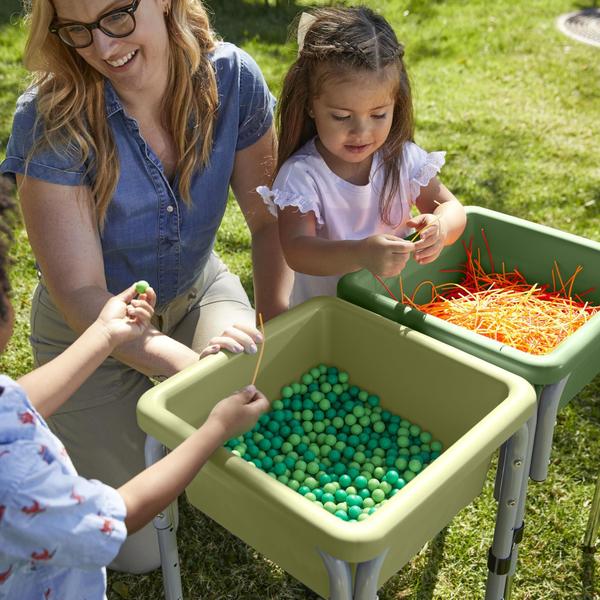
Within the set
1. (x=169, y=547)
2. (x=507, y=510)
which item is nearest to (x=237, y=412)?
(x=169, y=547)

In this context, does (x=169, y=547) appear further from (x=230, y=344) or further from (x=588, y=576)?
(x=588, y=576)

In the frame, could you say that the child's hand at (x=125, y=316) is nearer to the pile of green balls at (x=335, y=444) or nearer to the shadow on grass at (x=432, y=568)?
the pile of green balls at (x=335, y=444)

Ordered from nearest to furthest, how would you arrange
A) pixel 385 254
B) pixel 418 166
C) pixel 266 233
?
pixel 385 254
pixel 418 166
pixel 266 233

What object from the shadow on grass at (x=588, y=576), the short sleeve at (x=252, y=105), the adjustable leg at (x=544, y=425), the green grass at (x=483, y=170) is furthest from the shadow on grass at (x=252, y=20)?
the adjustable leg at (x=544, y=425)

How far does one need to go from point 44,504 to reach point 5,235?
42cm

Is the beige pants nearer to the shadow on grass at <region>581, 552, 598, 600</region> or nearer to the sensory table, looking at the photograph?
the sensory table

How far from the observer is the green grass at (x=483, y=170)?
2.04m

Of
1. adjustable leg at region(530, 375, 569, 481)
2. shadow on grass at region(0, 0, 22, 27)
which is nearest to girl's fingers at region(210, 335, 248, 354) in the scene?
adjustable leg at region(530, 375, 569, 481)

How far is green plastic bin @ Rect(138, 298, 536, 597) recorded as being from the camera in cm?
116

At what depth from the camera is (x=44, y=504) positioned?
39.8 inches

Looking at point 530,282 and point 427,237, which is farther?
point 530,282

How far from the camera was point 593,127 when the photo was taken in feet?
14.1

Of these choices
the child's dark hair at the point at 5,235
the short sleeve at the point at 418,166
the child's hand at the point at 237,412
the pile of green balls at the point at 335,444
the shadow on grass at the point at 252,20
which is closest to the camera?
the child's dark hair at the point at 5,235

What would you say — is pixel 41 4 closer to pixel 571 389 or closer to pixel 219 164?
pixel 219 164
